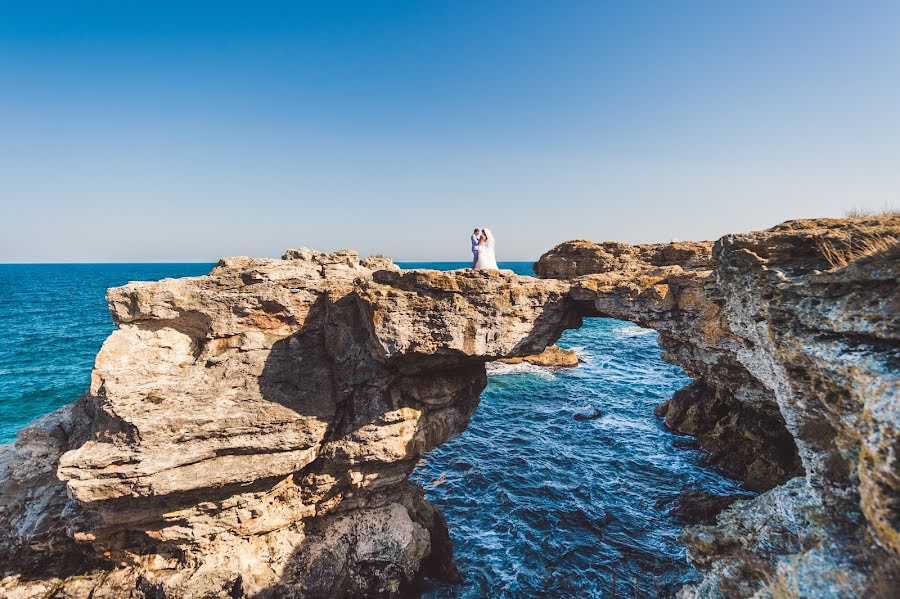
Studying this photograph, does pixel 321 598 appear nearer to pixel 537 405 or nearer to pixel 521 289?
pixel 521 289

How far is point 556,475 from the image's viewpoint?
864 inches

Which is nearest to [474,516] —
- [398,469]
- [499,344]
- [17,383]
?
[398,469]

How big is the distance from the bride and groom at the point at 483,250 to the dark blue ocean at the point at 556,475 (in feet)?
37.9

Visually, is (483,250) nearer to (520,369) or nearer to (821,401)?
(821,401)

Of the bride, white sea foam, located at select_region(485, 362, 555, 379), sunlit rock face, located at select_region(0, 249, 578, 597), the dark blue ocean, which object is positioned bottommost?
the dark blue ocean

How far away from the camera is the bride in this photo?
15.9 metres

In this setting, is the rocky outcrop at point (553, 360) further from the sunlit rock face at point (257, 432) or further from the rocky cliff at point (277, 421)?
the sunlit rock face at point (257, 432)

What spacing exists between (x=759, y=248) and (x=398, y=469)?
12.8 metres

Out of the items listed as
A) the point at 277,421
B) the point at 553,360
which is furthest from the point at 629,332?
the point at 277,421

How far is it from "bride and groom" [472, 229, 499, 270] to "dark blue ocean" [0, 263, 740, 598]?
11.6 metres

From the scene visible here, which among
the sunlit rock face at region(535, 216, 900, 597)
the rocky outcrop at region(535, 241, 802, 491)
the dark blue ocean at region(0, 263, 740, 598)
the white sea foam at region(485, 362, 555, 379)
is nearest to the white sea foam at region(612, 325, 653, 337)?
the dark blue ocean at region(0, 263, 740, 598)

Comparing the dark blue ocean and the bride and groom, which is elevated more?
the bride and groom

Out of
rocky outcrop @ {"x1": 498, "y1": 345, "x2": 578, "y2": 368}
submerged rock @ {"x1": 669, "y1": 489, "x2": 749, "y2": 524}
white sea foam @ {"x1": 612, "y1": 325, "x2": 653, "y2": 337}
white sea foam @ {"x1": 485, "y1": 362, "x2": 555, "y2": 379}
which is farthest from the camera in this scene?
white sea foam @ {"x1": 612, "y1": 325, "x2": 653, "y2": 337}

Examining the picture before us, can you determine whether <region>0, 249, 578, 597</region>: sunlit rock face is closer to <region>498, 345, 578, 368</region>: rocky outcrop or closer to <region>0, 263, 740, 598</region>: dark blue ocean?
<region>0, 263, 740, 598</region>: dark blue ocean
